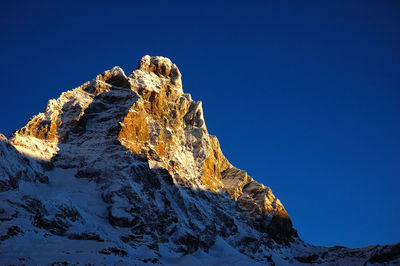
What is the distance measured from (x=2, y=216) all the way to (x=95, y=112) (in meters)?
52.0

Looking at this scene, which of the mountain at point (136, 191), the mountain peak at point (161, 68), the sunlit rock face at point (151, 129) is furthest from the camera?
the mountain peak at point (161, 68)

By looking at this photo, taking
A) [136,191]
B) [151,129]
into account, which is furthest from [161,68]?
[136,191]

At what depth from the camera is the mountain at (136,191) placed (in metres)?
79.9

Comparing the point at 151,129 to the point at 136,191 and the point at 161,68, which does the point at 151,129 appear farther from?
the point at 161,68

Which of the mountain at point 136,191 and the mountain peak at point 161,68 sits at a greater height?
the mountain peak at point 161,68

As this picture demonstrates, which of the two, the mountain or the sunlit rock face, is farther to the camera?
the sunlit rock face

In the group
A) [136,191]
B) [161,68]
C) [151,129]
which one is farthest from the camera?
[161,68]

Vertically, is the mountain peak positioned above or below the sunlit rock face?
above

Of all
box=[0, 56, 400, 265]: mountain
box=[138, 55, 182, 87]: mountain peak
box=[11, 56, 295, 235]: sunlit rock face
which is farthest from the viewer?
box=[138, 55, 182, 87]: mountain peak

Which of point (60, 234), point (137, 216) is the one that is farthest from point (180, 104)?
point (60, 234)

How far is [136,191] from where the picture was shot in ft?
332

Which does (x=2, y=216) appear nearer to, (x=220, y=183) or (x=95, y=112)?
(x=95, y=112)

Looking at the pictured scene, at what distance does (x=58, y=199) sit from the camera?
88125mm

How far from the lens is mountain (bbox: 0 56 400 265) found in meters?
79.9
